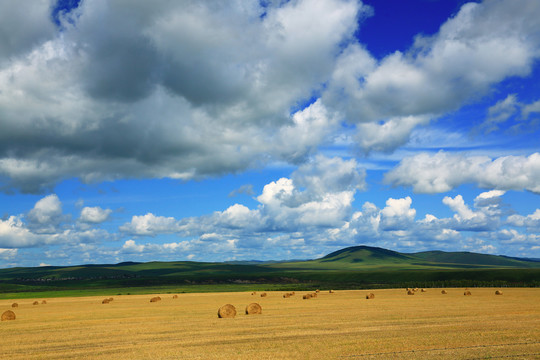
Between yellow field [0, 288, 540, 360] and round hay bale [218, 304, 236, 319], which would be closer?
yellow field [0, 288, 540, 360]

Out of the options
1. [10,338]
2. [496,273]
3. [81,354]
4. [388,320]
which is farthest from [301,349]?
[496,273]

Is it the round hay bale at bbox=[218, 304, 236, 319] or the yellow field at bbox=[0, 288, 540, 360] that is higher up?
the round hay bale at bbox=[218, 304, 236, 319]

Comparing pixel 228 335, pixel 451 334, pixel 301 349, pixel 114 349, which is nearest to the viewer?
pixel 301 349

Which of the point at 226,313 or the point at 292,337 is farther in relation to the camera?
the point at 226,313

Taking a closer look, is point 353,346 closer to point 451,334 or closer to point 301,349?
point 301,349

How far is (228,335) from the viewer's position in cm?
3027

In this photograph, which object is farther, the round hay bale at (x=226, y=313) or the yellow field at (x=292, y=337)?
the round hay bale at (x=226, y=313)

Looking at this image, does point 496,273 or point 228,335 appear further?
point 496,273

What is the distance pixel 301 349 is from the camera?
24297 mm

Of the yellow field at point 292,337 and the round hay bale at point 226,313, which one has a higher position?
the round hay bale at point 226,313

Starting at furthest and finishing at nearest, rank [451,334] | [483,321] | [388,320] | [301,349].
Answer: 1. [388,320]
2. [483,321]
3. [451,334]
4. [301,349]

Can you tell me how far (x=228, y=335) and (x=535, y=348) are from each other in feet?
57.9

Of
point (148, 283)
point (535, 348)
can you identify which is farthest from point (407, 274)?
point (535, 348)

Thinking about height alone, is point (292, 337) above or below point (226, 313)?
below
